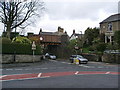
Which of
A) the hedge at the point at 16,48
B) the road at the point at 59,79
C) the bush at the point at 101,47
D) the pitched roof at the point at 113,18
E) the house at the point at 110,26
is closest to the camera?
the road at the point at 59,79

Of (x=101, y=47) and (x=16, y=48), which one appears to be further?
(x=101, y=47)

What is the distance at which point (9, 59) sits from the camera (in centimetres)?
3127

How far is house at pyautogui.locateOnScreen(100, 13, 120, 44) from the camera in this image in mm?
53906

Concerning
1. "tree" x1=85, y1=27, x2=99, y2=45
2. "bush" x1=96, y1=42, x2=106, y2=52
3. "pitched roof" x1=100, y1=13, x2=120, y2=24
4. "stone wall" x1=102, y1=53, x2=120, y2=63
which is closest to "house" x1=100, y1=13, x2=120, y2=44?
"pitched roof" x1=100, y1=13, x2=120, y2=24

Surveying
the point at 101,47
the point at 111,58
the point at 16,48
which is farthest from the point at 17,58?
the point at 101,47

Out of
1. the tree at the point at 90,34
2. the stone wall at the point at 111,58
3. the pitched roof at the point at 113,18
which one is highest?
the pitched roof at the point at 113,18

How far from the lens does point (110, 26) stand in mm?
56250

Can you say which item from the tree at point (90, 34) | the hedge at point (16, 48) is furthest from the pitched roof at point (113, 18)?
the hedge at point (16, 48)

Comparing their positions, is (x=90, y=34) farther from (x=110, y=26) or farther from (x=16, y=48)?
(x=16, y=48)

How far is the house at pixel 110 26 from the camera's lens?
53.9 meters

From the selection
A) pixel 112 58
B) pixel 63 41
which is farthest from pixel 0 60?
pixel 63 41

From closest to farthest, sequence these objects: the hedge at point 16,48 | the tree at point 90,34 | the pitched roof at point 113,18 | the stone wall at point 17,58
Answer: the stone wall at point 17,58 < the hedge at point 16,48 < the pitched roof at point 113,18 < the tree at point 90,34

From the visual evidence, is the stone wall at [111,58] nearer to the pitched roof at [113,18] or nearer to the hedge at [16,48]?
the hedge at [16,48]

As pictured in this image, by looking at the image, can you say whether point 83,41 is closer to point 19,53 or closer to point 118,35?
point 118,35
